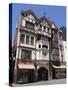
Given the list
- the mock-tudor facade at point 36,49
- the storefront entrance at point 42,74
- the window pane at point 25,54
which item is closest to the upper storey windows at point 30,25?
the mock-tudor facade at point 36,49

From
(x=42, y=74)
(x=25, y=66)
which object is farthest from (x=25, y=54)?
(x=42, y=74)

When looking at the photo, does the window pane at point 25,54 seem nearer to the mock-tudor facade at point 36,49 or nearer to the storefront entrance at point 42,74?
the mock-tudor facade at point 36,49

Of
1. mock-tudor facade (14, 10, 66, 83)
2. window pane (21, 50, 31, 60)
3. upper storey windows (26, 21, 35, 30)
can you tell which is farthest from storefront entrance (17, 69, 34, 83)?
upper storey windows (26, 21, 35, 30)

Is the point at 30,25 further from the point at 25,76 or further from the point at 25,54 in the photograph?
the point at 25,76

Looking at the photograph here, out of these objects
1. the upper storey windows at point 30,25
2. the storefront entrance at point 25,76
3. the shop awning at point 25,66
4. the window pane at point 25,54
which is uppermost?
the upper storey windows at point 30,25

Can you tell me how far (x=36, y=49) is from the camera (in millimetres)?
1730

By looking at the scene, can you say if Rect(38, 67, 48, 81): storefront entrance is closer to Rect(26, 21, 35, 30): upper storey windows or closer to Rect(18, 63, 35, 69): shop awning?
Rect(18, 63, 35, 69): shop awning

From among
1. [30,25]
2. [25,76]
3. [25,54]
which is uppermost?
[30,25]

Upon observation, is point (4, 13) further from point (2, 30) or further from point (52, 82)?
point (52, 82)

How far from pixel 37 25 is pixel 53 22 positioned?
13 cm

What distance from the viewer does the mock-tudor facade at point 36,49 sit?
1686mm

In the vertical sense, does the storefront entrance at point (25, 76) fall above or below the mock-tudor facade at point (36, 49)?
below

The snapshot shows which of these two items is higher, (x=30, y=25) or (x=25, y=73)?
(x=30, y=25)

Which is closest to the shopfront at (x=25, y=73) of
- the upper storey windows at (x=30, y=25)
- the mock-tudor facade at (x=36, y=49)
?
the mock-tudor facade at (x=36, y=49)
